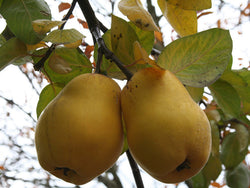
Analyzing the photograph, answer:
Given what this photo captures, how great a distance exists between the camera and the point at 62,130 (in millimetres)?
457

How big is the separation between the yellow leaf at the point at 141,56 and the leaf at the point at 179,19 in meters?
0.19

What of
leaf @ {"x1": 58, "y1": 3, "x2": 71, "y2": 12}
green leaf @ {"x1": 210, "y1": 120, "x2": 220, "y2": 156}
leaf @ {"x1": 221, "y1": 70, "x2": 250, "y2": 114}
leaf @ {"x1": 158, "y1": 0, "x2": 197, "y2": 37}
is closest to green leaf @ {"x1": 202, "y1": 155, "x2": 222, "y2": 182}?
green leaf @ {"x1": 210, "y1": 120, "x2": 220, "y2": 156}

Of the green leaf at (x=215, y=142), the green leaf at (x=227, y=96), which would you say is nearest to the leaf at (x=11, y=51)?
the green leaf at (x=227, y=96)

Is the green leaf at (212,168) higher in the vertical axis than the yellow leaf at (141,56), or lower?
lower

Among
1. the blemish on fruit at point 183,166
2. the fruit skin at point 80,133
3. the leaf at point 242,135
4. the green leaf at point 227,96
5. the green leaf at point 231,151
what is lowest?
the green leaf at point 231,151

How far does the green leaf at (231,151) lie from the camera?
130cm

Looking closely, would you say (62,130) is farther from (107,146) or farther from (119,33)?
(119,33)

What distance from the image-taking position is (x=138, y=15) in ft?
1.87

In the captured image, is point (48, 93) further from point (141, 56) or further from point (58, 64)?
point (141, 56)

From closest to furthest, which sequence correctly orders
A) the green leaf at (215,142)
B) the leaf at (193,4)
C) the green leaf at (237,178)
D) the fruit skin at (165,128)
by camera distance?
the fruit skin at (165,128) → the leaf at (193,4) → the green leaf at (215,142) → the green leaf at (237,178)

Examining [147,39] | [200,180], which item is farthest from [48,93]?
[200,180]

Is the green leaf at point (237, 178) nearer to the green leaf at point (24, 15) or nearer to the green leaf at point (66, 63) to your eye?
the green leaf at point (66, 63)

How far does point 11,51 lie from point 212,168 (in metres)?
1.03

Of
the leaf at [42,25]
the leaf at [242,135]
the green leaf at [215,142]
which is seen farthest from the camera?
the leaf at [242,135]
